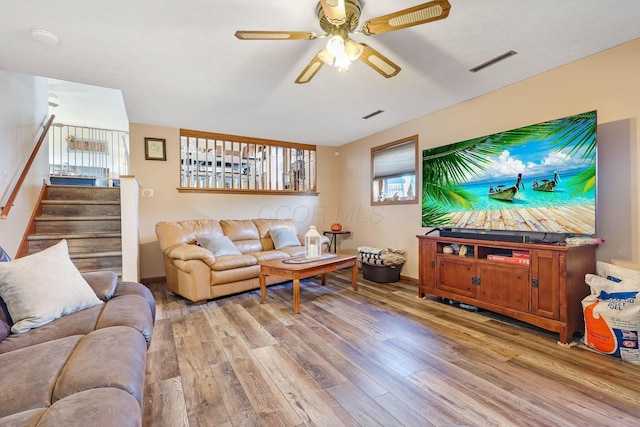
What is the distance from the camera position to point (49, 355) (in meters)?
1.18

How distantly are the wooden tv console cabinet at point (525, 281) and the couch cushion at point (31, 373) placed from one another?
10.2ft

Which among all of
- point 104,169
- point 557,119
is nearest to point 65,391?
point 557,119

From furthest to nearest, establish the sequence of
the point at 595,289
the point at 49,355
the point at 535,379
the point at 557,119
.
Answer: the point at 557,119, the point at 595,289, the point at 535,379, the point at 49,355

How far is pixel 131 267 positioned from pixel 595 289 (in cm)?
429

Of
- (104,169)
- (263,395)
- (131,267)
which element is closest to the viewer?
(263,395)

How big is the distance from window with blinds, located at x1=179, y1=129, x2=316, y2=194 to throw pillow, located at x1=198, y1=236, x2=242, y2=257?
118 centimetres

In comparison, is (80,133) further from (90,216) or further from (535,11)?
(535,11)

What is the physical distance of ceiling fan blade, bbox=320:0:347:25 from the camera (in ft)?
5.00

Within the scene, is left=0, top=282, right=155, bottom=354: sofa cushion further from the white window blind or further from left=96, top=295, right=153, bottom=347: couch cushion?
the white window blind

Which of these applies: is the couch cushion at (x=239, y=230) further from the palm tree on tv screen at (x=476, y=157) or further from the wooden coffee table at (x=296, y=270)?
the palm tree on tv screen at (x=476, y=157)

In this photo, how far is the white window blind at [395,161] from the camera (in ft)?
13.9

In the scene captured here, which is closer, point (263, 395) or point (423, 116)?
point (263, 395)

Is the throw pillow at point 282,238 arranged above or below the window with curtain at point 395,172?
below

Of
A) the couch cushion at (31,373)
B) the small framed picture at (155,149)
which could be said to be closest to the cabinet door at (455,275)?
the couch cushion at (31,373)
